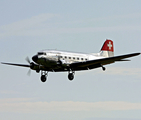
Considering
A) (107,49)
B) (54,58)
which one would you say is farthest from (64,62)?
(107,49)

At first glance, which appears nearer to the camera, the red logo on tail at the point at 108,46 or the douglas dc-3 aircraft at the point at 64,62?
the douglas dc-3 aircraft at the point at 64,62

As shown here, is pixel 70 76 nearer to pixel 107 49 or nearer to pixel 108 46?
pixel 107 49

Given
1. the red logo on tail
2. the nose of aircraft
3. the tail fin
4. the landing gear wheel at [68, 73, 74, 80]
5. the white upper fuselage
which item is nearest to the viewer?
the nose of aircraft

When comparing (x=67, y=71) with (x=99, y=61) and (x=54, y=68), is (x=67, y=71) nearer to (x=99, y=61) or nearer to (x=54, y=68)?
(x=54, y=68)

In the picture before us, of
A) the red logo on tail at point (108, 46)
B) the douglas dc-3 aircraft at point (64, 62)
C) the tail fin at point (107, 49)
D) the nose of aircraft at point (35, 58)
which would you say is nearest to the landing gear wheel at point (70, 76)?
the douglas dc-3 aircraft at point (64, 62)

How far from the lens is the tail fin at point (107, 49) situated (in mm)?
49125

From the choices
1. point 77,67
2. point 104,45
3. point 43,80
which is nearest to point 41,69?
point 43,80

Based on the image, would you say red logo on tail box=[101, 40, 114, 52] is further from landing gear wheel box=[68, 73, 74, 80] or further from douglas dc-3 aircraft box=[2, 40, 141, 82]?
landing gear wheel box=[68, 73, 74, 80]

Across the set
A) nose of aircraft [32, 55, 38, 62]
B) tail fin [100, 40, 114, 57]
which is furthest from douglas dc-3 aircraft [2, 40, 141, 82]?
tail fin [100, 40, 114, 57]

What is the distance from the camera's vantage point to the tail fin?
4912 cm

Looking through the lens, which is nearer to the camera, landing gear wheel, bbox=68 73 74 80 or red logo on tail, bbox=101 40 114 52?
landing gear wheel, bbox=68 73 74 80

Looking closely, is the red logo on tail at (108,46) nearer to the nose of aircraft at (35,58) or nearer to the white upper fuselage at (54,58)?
the white upper fuselage at (54,58)

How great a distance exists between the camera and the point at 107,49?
49719 millimetres

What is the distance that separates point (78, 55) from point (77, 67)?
1793mm
